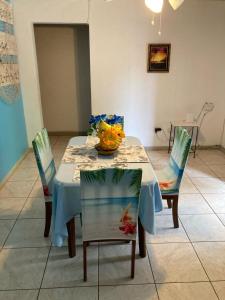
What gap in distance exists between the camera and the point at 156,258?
6.18ft

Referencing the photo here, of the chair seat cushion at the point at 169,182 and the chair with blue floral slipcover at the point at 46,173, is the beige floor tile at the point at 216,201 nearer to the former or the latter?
the chair seat cushion at the point at 169,182

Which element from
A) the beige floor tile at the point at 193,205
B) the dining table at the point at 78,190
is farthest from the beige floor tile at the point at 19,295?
the beige floor tile at the point at 193,205

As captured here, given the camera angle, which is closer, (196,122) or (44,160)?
(44,160)

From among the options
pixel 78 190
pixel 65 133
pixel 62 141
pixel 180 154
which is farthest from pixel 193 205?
pixel 65 133

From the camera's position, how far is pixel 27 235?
212cm

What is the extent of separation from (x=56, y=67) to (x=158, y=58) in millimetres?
2051

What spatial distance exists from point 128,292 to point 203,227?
988mm

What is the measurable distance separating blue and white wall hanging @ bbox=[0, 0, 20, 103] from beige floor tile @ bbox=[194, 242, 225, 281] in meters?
2.78

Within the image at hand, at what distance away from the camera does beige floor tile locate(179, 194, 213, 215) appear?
8.11 ft

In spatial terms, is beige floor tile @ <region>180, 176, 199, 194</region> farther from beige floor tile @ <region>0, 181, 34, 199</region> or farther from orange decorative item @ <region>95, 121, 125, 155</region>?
beige floor tile @ <region>0, 181, 34, 199</region>

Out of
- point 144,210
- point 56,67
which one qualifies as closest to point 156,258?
point 144,210

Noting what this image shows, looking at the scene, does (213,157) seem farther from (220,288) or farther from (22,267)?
(22,267)

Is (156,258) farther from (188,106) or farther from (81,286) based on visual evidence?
(188,106)

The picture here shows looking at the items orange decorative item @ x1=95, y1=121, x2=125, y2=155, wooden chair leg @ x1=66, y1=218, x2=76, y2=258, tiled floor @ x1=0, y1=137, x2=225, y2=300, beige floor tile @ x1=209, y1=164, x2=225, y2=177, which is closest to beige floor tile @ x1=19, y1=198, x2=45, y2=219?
tiled floor @ x1=0, y1=137, x2=225, y2=300
